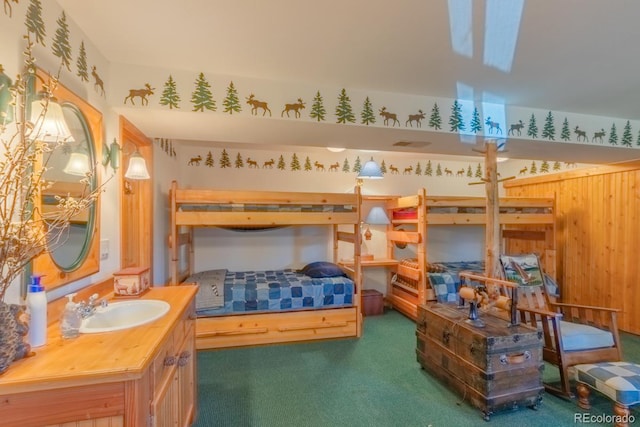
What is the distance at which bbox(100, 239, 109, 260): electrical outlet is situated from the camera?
2.01 meters

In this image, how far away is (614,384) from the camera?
2.02 m

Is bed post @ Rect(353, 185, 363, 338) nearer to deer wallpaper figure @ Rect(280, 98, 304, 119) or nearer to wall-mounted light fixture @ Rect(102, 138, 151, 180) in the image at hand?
deer wallpaper figure @ Rect(280, 98, 304, 119)

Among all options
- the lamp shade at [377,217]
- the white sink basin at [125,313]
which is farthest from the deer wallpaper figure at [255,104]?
the lamp shade at [377,217]

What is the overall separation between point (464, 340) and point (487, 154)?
1.80 m

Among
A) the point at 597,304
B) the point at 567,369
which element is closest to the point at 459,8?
the point at 567,369

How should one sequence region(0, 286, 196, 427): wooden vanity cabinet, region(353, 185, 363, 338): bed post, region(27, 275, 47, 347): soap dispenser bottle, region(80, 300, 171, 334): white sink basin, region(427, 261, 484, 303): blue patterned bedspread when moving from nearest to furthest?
region(0, 286, 196, 427): wooden vanity cabinet, region(27, 275, 47, 347): soap dispenser bottle, region(80, 300, 171, 334): white sink basin, region(353, 185, 363, 338): bed post, region(427, 261, 484, 303): blue patterned bedspread

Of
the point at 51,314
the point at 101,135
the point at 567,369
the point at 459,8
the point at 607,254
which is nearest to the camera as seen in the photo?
the point at 51,314

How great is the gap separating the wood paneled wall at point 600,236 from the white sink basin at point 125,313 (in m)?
5.00

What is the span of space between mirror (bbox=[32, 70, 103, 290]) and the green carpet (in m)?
1.29

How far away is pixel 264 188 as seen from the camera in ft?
15.3

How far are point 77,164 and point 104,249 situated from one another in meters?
0.62

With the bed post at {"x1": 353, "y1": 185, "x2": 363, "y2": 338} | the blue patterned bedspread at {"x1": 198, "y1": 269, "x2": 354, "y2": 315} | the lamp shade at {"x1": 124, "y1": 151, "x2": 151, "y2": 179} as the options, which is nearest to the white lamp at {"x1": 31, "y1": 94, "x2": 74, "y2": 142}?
the lamp shade at {"x1": 124, "y1": 151, "x2": 151, "y2": 179}

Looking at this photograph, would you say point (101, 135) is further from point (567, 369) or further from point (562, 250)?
point (562, 250)

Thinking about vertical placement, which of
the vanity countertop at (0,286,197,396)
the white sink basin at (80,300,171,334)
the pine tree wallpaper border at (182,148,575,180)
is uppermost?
the pine tree wallpaper border at (182,148,575,180)
